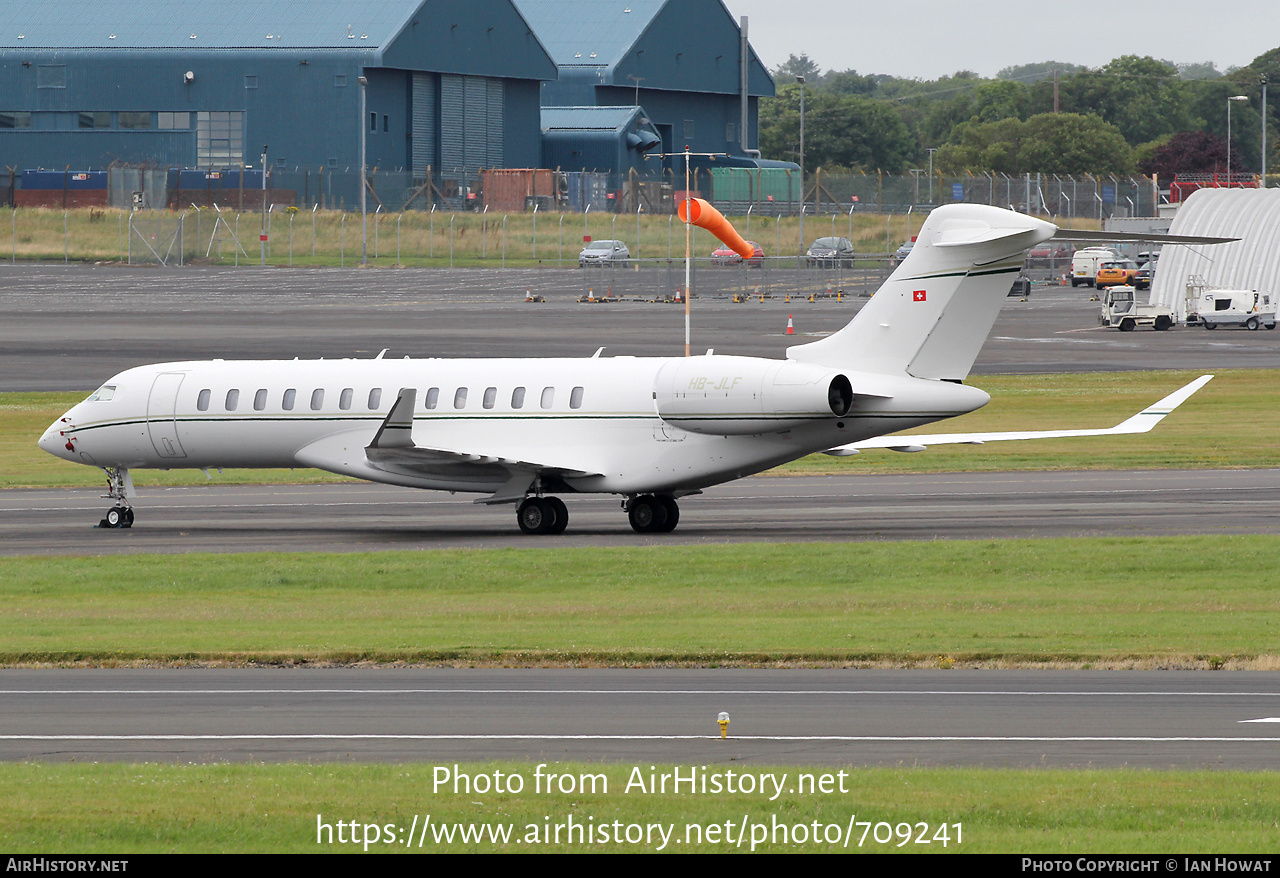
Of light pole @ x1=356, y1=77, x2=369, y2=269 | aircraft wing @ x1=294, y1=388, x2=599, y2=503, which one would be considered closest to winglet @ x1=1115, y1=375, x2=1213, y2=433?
aircraft wing @ x1=294, y1=388, x2=599, y2=503

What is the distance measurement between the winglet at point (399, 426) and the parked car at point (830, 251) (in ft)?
253

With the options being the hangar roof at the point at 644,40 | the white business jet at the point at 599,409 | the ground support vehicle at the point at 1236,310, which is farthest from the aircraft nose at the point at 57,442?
the hangar roof at the point at 644,40

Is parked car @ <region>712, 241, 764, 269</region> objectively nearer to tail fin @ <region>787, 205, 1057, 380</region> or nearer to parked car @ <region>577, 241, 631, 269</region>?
parked car @ <region>577, 241, 631, 269</region>

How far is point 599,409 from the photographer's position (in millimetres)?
30766

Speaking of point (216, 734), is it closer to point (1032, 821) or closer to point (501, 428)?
point (1032, 821)

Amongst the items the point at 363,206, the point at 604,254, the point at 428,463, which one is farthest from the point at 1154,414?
the point at 363,206

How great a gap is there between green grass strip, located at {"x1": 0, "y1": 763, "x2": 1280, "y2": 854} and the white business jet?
16307 millimetres

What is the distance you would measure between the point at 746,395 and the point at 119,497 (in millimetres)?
12849

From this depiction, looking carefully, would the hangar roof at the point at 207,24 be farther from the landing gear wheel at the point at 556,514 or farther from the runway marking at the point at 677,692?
the runway marking at the point at 677,692

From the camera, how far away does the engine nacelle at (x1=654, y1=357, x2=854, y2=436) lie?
28.7 m

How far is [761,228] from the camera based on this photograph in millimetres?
122500

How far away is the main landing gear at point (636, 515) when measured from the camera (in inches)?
1236
